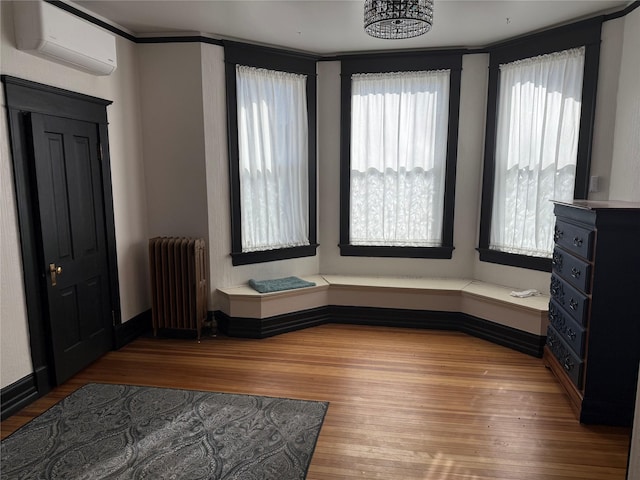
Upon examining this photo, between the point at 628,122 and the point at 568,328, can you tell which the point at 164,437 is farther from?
the point at 628,122

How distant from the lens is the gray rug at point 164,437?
2.40 m

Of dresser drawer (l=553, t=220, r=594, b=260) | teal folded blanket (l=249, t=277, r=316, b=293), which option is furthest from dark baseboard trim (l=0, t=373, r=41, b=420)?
dresser drawer (l=553, t=220, r=594, b=260)

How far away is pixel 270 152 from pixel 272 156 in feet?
0.15

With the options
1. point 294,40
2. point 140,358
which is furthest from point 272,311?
point 294,40

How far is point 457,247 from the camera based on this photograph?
480cm

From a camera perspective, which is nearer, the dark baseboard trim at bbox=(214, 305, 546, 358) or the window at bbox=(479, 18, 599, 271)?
the window at bbox=(479, 18, 599, 271)

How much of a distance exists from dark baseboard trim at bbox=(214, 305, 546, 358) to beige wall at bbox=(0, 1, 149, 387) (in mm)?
975

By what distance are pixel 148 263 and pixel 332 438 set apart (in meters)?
2.74

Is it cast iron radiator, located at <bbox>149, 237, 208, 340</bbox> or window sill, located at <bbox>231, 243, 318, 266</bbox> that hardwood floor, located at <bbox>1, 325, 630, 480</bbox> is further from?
window sill, located at <bbox>231, 243, 318, 266</bbox>

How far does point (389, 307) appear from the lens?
467 centimetres

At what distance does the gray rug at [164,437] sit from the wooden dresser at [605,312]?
173cm

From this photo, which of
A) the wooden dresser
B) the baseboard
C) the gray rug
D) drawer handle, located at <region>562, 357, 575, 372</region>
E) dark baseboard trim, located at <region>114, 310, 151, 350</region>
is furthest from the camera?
the baseboard

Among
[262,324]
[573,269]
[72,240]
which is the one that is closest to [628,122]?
[573,269]

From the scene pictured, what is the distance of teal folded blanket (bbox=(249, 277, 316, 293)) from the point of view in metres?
4.38
